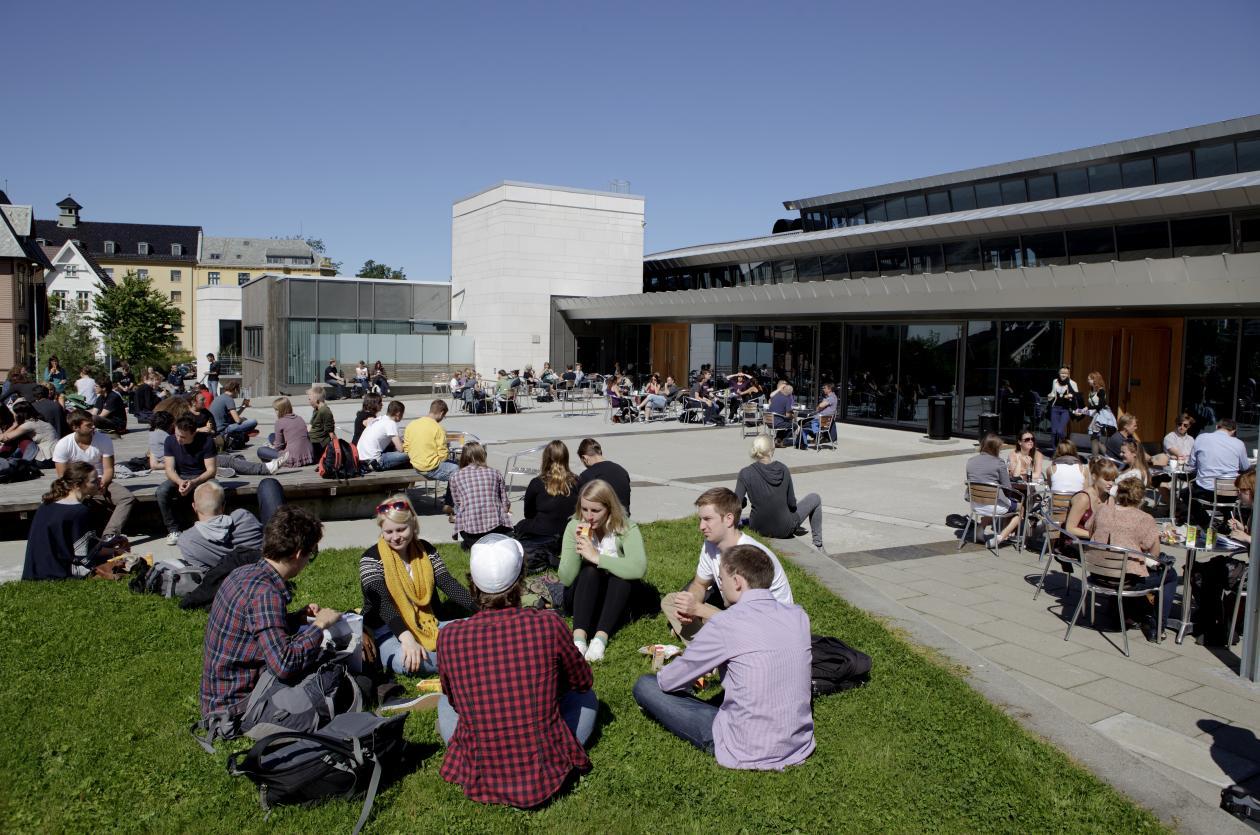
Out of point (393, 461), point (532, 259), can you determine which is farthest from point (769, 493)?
point (532, 259)

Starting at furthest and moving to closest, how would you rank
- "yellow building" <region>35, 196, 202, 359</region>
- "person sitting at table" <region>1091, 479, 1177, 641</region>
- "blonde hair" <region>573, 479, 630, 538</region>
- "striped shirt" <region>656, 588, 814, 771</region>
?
"yellow building" <region>35, 196, 202, 359</region>, "person sitting at table" <region>1091, 479, 1177, 641</region>, "blonde hair" <region>573, 479, 630, 538</region>, "striped shirt" <region>656, 588, 814, 771</region>

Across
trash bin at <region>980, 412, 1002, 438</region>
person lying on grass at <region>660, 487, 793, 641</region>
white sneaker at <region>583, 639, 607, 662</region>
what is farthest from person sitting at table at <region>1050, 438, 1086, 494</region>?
trash bin at <region>980, 412, 1002, 438</region>

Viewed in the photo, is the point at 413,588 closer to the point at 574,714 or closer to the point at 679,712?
the point at 574,714

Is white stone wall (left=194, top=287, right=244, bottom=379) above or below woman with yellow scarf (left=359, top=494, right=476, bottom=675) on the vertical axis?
above

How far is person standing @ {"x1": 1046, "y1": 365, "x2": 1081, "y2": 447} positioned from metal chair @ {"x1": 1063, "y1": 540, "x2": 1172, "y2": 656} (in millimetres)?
11504

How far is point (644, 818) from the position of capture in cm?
392

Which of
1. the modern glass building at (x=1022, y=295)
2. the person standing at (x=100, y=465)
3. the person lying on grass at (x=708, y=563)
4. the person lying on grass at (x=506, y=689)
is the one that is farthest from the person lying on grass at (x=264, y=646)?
the modern glass building at (x=1022, y=295)

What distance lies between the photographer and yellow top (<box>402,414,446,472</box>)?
11.2 metres

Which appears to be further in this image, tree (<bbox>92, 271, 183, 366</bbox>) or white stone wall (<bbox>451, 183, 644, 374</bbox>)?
tree (<bbox>92, 271, 183, 366</bbox>)

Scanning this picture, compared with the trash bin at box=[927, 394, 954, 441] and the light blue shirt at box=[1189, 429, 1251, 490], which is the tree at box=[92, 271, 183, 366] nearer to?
the trash bin at box=[927, 394, 954, 441]

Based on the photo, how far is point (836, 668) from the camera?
530cm

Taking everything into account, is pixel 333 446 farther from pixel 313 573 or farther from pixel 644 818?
pixel 644 818

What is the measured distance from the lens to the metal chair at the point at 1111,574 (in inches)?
269

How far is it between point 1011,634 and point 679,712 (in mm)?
3619
